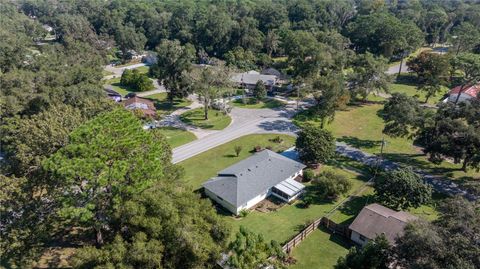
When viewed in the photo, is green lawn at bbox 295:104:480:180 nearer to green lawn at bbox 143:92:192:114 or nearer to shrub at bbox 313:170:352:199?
shrub at bbox 313:170:352:199

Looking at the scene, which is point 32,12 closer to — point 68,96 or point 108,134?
point 68,96

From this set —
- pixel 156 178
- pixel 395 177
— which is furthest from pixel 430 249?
pixel 156 178

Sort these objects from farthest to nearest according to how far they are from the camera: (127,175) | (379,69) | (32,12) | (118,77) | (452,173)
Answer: (32,12)
(118,77)
(379,69)
(452,173)
(127,175)

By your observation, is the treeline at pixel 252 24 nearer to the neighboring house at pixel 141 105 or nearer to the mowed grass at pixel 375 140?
the neighboring house at pixel 141 105

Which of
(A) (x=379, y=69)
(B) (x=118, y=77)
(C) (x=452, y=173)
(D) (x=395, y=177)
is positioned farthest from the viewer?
(B) (x=118, y=77)

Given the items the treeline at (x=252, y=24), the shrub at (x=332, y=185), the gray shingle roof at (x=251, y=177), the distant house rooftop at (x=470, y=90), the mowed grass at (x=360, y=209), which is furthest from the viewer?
the treeline at (x=252, y=24)

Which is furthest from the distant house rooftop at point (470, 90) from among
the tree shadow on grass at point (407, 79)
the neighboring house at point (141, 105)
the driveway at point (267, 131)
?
the neighboring house at point (141, 105)

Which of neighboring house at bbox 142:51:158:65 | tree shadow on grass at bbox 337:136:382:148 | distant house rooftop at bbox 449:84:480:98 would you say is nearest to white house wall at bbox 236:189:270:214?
tree shadow on grass at bbox 337:136:382:148
